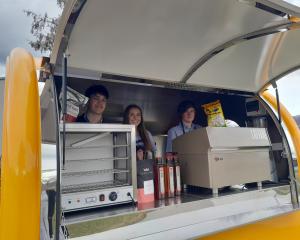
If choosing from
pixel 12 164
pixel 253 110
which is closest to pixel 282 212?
pixel 253 110

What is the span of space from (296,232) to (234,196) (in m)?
0.55

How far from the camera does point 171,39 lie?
1.65 metres

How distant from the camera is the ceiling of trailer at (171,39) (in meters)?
1.34

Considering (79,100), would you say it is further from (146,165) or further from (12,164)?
(12,164)

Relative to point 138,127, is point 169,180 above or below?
below

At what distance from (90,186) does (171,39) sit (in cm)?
106

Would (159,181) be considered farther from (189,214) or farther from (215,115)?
(215,115)

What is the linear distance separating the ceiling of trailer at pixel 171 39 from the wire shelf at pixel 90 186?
2.46 feet

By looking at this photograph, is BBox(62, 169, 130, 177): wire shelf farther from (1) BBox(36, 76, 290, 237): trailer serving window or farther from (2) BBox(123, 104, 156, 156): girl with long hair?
(2) BBox(123, 104, 156, 156): girl with long hair

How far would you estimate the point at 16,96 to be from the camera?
105cm

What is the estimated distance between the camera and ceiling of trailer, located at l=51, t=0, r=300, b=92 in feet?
4.41

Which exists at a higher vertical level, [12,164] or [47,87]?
[47,87]

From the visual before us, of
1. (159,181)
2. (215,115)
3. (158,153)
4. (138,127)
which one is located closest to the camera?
(159,181)

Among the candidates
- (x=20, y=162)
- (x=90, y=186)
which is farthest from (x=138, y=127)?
(x=20, y=162)
